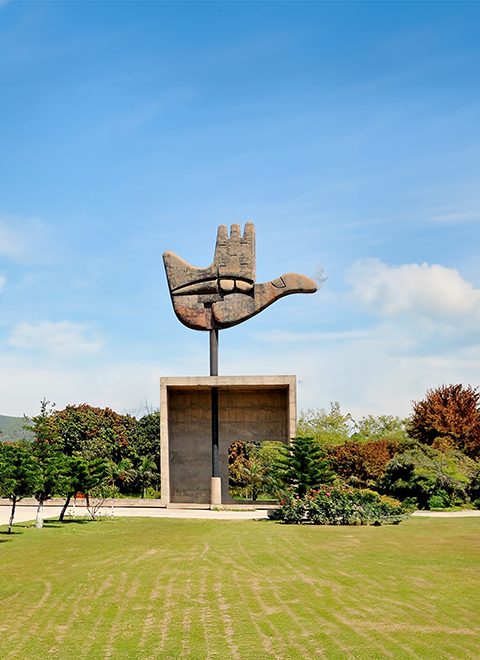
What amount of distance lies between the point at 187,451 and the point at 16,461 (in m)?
13.0

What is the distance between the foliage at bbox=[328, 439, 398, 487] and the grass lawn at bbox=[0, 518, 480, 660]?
1700cm

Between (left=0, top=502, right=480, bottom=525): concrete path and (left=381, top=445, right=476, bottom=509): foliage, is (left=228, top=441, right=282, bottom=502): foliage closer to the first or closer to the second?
(left=381, top=445, right=476, bottom=509): foliage

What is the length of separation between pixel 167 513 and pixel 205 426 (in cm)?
607

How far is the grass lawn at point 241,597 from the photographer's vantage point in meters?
7.57

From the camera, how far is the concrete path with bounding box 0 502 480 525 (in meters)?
22.3

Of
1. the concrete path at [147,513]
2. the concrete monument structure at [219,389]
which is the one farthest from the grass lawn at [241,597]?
the concrete monument structure at [219,389]

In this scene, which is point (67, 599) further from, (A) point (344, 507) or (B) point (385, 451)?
(B) point (385, 451)

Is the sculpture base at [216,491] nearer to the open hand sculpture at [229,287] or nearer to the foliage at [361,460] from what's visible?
the open hand sculpture at [229,287]

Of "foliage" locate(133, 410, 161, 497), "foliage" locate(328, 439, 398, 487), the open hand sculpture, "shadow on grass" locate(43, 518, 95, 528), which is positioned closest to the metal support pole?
the open hand sculpture

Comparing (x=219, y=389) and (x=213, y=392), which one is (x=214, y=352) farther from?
(x=219, y=389)

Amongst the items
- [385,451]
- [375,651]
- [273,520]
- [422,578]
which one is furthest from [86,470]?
[385,451]

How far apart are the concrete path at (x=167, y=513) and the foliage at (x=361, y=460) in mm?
8986

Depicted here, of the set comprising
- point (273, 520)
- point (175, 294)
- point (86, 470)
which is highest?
point (175, 294)

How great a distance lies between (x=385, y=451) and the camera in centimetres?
3409
